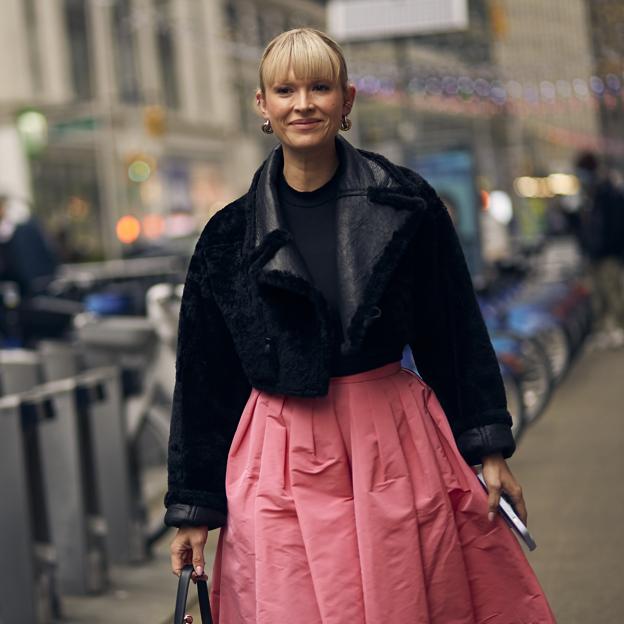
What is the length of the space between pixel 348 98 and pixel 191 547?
39.0 inches

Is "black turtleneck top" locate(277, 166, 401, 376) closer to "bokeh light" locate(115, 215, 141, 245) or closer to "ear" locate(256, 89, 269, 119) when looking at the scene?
"ear" locate(256, 89, 269, 119)

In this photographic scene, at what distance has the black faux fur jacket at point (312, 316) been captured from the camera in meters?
2.88

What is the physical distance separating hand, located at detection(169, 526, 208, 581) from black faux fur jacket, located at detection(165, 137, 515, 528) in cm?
4

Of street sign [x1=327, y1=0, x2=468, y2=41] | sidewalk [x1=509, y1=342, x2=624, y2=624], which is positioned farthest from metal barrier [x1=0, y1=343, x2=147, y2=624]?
street sign [x1=327, y1=0, x2=468, y2=41]

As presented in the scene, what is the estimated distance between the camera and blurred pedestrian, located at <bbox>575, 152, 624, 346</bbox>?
50.6ft

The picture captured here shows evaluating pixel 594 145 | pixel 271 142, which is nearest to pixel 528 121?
pixel 594 145

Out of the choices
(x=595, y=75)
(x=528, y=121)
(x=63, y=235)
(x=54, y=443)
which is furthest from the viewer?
(x=528, y=121)

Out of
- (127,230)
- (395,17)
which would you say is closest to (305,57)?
(395,17)

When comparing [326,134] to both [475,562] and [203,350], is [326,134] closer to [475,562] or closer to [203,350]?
[203,350]

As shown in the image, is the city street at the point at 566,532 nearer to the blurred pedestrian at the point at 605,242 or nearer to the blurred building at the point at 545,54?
the blurred pedestrian at the point at 605,242

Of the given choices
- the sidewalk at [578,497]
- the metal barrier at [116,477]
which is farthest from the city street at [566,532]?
the metal barrier at [116,477]

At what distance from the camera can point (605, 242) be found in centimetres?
1555

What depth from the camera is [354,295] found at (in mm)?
2871

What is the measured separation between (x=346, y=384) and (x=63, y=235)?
2273 cm
